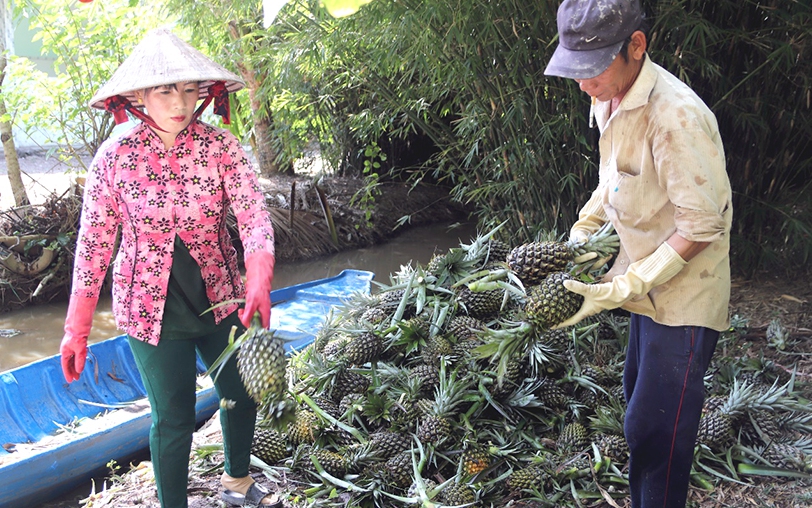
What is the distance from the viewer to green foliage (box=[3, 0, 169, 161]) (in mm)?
7141

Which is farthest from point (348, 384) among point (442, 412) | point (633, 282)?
point (633, 282)

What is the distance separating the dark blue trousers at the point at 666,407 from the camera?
1.91 m

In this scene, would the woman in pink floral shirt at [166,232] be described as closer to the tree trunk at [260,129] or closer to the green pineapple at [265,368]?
the green pineapple at [265,368]

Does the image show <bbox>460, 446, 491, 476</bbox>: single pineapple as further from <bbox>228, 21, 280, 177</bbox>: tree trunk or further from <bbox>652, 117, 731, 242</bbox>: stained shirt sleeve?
<bbox>228, 21, 280, 177</bbox>: tree trunk

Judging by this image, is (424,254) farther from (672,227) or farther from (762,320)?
(672,227)

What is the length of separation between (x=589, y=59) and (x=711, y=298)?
77cm

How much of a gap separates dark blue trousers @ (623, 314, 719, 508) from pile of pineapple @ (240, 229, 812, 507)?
38 centimetres

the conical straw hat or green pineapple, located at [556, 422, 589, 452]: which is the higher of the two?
→ the conical straw hat

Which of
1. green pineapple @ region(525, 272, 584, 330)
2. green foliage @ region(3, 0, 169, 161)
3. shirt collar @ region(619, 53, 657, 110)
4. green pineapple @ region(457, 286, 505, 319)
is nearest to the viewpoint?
shirt collar @ region(619, 53, 657, 110)

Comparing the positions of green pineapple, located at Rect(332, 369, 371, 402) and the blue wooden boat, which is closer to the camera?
green pineapple, located at Rect(332, 369, 371, 402)

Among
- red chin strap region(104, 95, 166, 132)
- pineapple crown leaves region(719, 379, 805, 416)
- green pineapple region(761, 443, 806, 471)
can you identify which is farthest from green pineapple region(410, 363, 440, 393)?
red chin strap region(104, 95, 166, 132)

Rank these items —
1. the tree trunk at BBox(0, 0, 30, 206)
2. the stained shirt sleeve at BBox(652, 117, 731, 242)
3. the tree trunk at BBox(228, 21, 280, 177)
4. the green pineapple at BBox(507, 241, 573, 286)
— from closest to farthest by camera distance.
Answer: the stained shirt sleeve at BBox(652, 117, 731, 242) → the green pineapple at BBox(507, 241, 573, 286) → the tree trunk at BBox(0, 0, 30, 206) → the tree trunk at BBox(228, 21, 280, 177)

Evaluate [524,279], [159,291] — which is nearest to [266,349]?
[159,291]

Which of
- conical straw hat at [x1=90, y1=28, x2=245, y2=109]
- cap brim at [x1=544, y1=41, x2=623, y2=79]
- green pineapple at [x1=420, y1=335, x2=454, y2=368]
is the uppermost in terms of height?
conical straw hat at [x1=90, y1=28, x2=245, y2=109]
